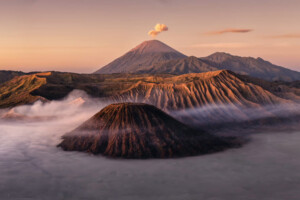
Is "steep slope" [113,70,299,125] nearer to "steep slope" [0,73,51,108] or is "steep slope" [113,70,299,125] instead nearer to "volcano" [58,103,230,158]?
"volcano" [58,103,230,158]

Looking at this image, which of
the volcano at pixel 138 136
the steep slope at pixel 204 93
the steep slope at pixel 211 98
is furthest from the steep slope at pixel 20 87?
the volcano at pixel 138 136

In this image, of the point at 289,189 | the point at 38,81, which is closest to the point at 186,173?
the point at 289,189

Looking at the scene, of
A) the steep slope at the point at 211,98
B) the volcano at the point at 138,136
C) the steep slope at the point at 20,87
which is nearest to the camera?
the volcano at the point at 138,136

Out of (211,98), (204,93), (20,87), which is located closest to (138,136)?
(211,98)

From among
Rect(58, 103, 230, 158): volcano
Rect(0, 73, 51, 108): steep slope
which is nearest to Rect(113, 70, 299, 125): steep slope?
Rect(58, 103, 230, 158): volcano

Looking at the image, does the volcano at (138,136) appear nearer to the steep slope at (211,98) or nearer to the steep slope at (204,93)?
the steep slope at (211,98)

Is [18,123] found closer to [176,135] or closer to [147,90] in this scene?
[147,90]

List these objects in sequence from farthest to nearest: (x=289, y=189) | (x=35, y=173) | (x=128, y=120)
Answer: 1. (x=128, y=120)
2. (x=35, y=173)
3. (x=289, y=189)

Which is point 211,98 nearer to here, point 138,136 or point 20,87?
point 138,136
